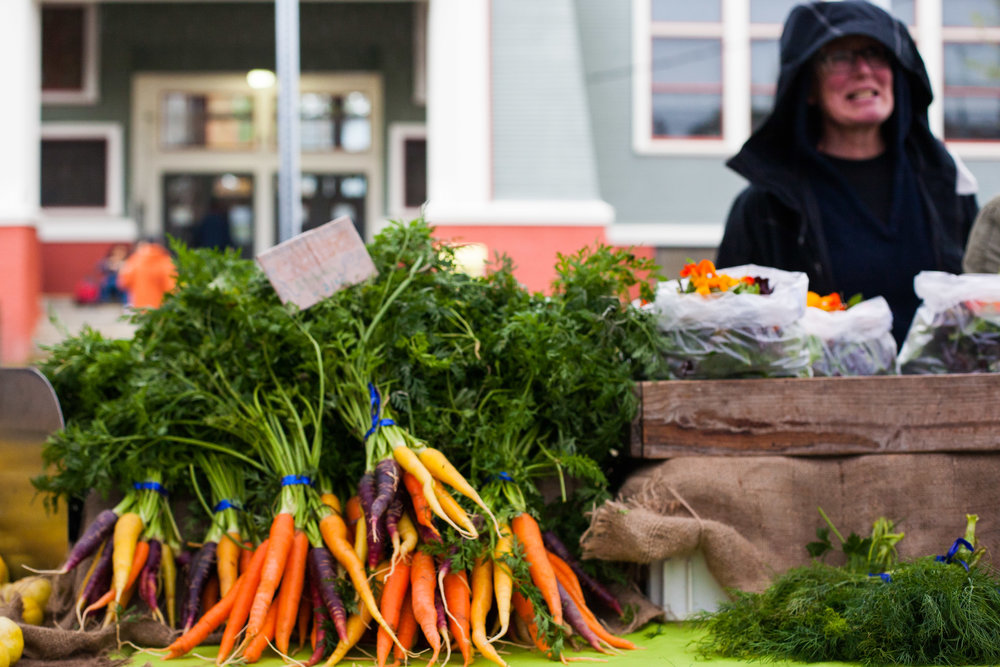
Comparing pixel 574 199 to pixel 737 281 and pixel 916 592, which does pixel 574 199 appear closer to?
pixel 737 281

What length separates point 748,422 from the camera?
2459 mm

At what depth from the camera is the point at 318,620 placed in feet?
6.93

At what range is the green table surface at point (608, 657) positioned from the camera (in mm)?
1997

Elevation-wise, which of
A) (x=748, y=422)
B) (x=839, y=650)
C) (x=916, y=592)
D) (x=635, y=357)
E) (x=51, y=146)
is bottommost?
(x=839, y=650)

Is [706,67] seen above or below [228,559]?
above

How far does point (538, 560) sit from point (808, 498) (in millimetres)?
717

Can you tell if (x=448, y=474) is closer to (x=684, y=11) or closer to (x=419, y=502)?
(x=419, y=502)

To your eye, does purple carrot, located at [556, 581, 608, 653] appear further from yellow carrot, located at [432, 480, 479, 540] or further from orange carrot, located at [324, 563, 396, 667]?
orange carrot, located at [324, 563, 396, 667]

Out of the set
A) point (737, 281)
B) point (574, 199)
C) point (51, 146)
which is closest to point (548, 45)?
point (574, 199)

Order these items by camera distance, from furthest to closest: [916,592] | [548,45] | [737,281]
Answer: [548,45] < [737,281] < [916,592]

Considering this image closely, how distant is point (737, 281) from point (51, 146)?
13841mm

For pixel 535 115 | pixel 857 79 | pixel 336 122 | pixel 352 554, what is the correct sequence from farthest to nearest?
pixel 336 122
pixel 535 115
pixel 857 79
pixel 352 554

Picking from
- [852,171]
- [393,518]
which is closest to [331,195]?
[852,171]

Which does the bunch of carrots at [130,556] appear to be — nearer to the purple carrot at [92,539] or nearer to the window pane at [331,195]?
the purple carrot at [92,539]
